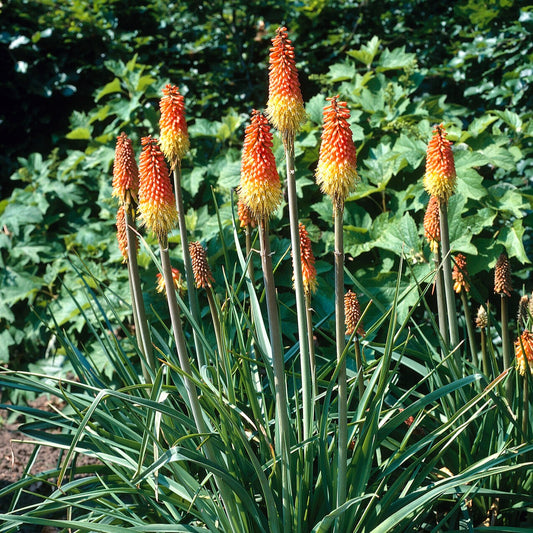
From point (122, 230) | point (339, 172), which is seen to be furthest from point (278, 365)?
point (122, 230)

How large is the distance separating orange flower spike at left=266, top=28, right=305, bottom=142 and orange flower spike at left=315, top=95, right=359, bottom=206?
0.11 m

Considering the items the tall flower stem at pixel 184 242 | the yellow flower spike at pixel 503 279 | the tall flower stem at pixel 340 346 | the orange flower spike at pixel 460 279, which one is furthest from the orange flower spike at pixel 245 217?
the yellow flower spike at pixel 503 279

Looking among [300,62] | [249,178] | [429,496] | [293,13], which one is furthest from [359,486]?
[293,13]

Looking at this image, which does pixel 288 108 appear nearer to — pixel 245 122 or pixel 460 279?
pixel 460 279

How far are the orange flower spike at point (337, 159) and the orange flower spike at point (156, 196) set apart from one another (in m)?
0.56

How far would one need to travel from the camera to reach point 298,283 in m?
2.06

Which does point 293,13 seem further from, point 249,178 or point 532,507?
point 532,507

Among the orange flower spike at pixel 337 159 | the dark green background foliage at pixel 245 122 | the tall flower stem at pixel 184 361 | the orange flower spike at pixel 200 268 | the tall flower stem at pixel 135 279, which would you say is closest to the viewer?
the orange flower spike at pixel 337 159

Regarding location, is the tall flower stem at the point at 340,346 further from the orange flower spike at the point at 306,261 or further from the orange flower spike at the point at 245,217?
the orange flower spike at the point at 245,217

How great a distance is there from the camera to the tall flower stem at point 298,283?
1999 mm

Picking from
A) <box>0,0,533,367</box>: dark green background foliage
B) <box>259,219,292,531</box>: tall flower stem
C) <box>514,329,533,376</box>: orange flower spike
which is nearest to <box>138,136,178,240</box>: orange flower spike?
<box>259,219,292,531</box>: tall flower stem

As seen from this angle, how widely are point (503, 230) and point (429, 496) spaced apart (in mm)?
2067

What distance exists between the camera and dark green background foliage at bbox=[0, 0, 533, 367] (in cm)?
379

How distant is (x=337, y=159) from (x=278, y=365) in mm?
711
